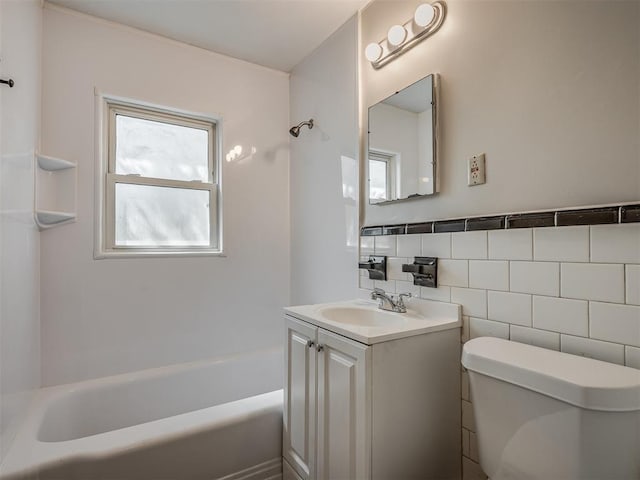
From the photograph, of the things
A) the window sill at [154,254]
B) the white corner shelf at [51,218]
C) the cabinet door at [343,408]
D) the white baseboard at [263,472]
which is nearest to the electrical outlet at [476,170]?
the cabinet door at [343,408]

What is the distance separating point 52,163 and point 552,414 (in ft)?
7.66

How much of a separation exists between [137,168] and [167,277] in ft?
2.40

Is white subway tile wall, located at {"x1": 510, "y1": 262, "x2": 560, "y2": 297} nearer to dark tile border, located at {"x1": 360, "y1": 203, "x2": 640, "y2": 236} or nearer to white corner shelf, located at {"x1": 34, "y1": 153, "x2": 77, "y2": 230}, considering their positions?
dark tile border, located at {"x1": 360, "y1": 203, "x2": 640, "y2": 236}

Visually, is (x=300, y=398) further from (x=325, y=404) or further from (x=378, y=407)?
(x=378, y=407)

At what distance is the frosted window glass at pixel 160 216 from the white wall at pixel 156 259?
0.16 metres

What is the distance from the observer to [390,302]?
5.09ft

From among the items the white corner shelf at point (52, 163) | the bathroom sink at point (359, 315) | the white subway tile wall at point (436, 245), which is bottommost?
the bathroom sink at point (359, 315)

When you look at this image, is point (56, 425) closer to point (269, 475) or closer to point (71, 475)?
point (71, 475)

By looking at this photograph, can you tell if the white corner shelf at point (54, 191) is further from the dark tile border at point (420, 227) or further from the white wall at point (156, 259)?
the dark tile border at point (420, 227)

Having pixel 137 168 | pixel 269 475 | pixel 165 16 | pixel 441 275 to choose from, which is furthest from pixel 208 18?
pixel 269 475

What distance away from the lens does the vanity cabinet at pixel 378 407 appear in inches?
43.6

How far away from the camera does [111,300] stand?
2008 millimetres

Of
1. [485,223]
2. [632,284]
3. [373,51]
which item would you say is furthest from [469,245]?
[373,51]

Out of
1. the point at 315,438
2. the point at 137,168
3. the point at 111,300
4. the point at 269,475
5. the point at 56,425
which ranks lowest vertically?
the point at 269,475
